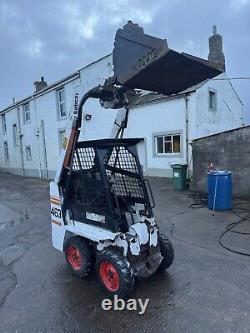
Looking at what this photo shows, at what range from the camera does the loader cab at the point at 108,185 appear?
3.78 meters

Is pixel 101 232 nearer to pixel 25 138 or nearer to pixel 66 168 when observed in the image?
pixel 66 168

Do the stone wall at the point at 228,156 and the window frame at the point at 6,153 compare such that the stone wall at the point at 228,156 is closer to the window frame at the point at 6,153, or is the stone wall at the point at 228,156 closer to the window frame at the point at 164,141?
the window frame at the point at 164,141

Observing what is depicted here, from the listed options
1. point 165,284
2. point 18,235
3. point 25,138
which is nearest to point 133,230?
point 165,284

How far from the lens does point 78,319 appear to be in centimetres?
324

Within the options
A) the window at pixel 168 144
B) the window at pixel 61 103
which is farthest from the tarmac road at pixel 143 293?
the window at pixel 61 103

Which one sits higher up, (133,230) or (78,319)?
(133,230)

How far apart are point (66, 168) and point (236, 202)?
642 cm

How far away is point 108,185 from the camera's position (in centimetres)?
375

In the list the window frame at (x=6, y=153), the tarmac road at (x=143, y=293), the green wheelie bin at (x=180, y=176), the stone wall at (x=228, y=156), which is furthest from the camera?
the window frame at (x=6, y=153)

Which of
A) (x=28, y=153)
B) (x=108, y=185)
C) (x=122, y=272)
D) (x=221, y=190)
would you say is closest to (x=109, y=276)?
(x=122, y=272)

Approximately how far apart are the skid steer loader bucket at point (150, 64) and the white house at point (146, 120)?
218 inches

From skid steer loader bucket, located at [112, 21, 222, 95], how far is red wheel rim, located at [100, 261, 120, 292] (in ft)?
7.70

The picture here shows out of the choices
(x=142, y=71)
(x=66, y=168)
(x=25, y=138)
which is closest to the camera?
(x=142, y=71)

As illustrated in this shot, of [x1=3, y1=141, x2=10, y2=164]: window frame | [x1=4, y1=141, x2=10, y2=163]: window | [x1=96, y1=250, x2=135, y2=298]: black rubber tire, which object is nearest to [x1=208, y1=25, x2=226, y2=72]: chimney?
[x1=96, y1=250, x2=135, y2=298]: black rubber tire
